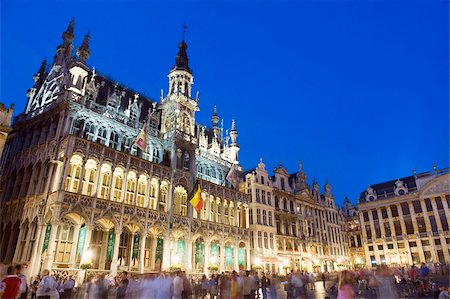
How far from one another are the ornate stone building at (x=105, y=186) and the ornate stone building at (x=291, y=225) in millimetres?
4642


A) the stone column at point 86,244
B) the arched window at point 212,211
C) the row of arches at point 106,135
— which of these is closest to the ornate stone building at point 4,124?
the row of arches at point 106,135

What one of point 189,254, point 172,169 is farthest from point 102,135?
point 189,254

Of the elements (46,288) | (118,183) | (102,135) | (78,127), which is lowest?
(46,288)

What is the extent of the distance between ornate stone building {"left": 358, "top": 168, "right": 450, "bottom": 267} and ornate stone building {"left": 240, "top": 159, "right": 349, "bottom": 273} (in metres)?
7.51

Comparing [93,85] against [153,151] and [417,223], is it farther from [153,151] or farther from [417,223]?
[417,223]

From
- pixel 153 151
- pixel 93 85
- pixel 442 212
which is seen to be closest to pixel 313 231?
pixel 442 212

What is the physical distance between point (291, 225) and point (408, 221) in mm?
28747

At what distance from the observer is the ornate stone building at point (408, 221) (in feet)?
199

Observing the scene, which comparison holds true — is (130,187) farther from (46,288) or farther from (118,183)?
(46,288)

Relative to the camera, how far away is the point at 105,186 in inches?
1176

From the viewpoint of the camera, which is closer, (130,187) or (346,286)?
(346,286)

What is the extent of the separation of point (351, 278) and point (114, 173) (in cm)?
2622

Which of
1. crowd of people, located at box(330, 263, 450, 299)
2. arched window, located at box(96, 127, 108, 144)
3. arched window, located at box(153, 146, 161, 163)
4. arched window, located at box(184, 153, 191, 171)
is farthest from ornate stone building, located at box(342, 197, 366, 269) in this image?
arched window, located at box(96, 127, 108, 144)

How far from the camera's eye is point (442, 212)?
61062mm
